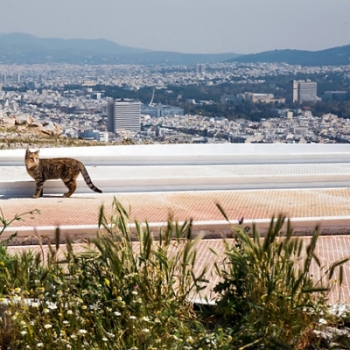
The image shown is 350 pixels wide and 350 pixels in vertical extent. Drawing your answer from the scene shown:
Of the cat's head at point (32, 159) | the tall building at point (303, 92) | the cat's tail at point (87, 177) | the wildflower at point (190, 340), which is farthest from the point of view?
the tall building at point (303, 92)

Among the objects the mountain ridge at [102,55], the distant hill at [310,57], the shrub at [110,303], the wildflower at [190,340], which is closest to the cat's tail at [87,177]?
the shrub at [110,303]

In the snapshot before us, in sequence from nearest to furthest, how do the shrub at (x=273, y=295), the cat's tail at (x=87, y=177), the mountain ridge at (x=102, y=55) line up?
the shrub at (x=273, y=295), the cat's tail at (x=87, y=177), the mountain ridge at (x=102, y=55)

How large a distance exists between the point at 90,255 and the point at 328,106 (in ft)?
95.1

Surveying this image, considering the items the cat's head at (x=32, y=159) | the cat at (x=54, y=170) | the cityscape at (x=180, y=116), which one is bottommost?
the cityscape at (x=180, y=116)

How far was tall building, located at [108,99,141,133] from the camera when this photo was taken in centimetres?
2889

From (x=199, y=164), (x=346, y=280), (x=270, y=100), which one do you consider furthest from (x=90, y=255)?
(x=270, y=100)

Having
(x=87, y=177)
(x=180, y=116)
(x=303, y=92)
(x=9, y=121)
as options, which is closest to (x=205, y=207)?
(x=87, y=177)

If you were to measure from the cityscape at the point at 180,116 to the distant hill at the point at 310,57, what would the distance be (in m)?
0.50

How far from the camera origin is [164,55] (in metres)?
77.4

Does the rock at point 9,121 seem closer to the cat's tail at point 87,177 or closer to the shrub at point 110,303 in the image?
the cat's tail at point 87,177

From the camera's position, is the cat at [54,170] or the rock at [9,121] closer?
the cat at [54,170]

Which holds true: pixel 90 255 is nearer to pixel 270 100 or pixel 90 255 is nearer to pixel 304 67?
pixel 270 100

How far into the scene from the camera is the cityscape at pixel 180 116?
77.7 feet

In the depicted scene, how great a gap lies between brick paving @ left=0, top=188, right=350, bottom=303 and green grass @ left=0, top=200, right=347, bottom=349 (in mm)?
2648
